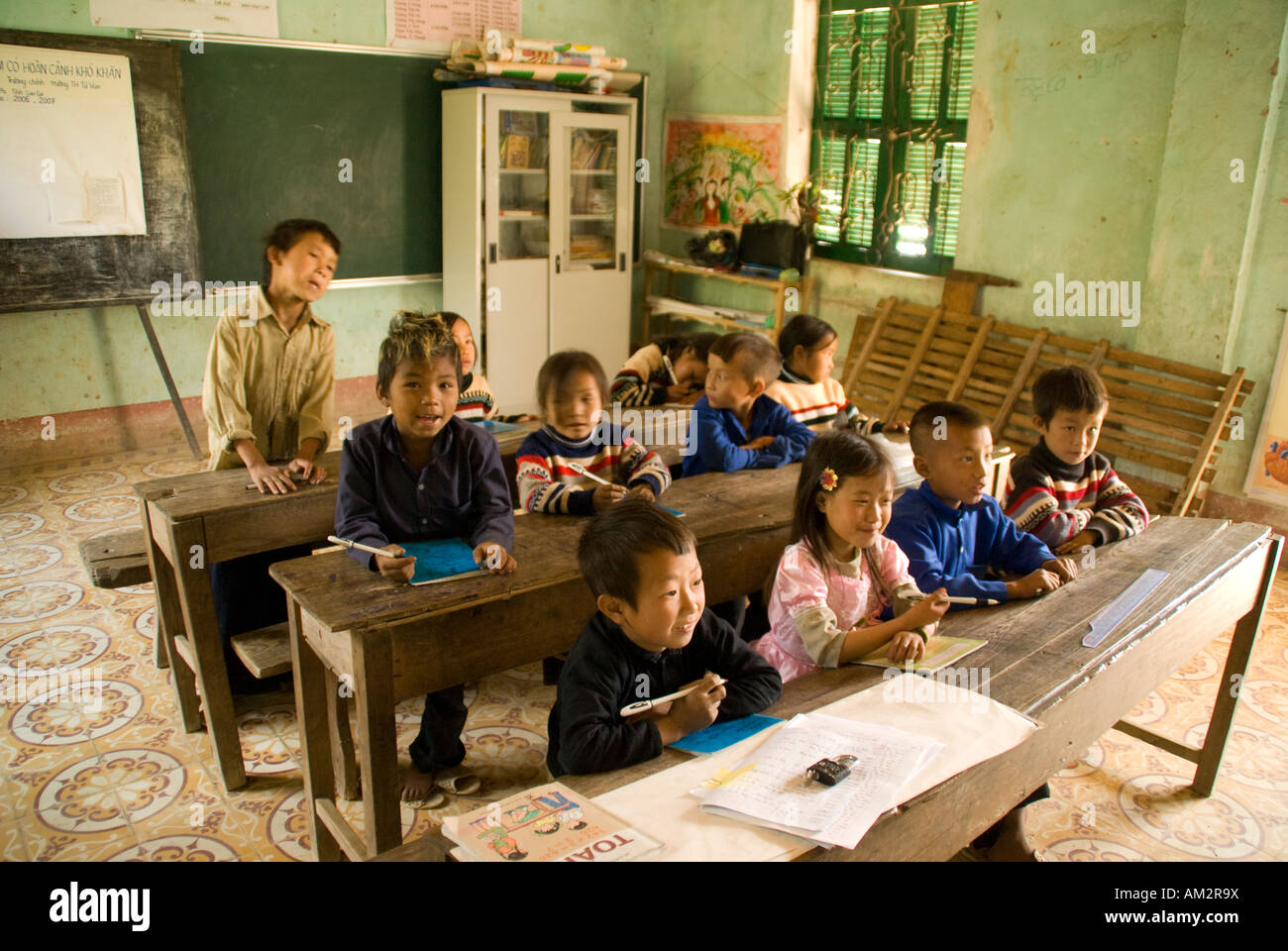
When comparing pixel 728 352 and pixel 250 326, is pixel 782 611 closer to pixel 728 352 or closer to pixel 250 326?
pixel 728 352

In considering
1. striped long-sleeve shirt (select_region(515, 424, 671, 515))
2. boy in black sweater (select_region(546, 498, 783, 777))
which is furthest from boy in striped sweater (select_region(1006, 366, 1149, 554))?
boy in black sweater (select_region(546, 498, 783, 777))

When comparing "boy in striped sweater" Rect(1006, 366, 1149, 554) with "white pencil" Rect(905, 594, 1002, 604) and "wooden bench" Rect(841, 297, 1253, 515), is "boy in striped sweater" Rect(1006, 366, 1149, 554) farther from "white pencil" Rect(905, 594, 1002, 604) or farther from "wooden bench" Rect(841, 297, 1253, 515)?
"wooden bench" Rect(841, 297, 1253, 515)

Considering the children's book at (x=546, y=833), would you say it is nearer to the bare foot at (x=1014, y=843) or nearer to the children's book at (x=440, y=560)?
the children's book at (x=440, y=560)

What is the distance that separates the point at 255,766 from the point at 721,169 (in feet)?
16.1

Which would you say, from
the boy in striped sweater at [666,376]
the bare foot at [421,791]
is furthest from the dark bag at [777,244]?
the bare foot at [421,791]

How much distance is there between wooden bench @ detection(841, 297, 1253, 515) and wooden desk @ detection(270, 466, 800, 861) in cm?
293

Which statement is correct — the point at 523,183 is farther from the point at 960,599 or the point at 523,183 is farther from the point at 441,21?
the point at 960,599

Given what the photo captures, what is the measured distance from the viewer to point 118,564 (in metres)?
2.71

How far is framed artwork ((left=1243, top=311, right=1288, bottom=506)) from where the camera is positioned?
13.7ft

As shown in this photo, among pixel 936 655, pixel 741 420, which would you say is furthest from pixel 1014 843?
pixel 741 420

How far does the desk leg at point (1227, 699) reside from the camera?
2.52 meters

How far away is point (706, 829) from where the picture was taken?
124 centimetres
